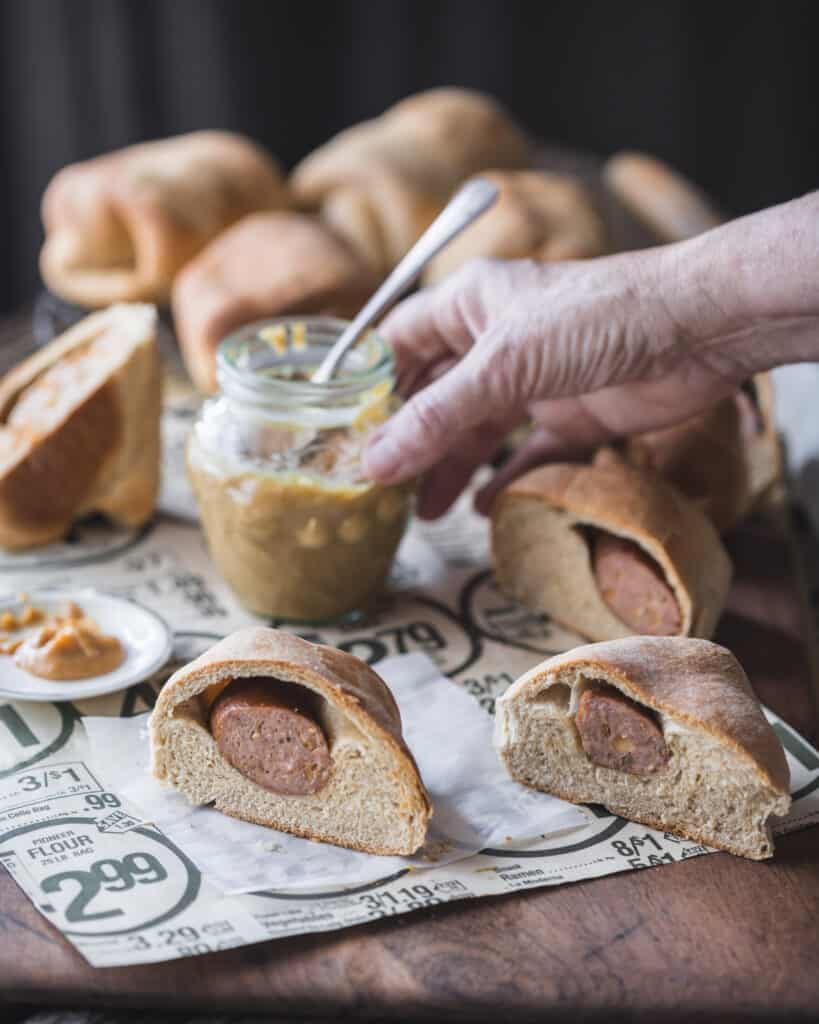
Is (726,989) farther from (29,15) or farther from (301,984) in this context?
(29,15)

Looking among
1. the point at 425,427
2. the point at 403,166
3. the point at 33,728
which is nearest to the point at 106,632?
the point at 33,728

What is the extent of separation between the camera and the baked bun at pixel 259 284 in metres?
3.22

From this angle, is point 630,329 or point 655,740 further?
point 630,329

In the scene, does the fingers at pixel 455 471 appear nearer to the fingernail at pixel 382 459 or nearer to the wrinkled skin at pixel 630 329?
the wrinkled skin at pixel 630 329

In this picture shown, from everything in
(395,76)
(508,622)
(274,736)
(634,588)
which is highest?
(395,76)

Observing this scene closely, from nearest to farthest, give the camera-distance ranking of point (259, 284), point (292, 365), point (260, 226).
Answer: point (292, 365) → point (259, 284) → point (260, 226)

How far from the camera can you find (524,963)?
163 centimetres

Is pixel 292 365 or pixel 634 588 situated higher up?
pixel 292 365

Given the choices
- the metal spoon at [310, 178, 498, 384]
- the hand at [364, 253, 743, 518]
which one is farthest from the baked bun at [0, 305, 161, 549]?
the hand at [364, 253, 743, 518]

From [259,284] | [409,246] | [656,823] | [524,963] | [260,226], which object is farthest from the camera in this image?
[409,246]

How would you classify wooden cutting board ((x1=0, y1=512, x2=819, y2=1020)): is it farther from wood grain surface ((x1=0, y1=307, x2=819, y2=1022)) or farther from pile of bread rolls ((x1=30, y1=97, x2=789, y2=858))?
pile of bread rolls ((x1=30, y1=97, x2=789, y2=858))

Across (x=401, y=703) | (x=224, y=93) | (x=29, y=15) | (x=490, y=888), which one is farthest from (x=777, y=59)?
(x=490, y=888)

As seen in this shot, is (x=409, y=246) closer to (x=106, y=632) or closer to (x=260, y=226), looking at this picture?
(x=260, y=226)

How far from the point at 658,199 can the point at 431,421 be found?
2.39m
